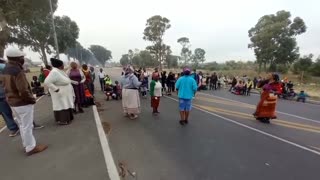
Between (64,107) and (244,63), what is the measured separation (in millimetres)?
67327

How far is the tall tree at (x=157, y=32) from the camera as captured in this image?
57.7 m

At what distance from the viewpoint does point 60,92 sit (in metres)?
7.88

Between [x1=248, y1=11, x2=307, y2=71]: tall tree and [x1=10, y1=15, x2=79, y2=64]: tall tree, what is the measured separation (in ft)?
99.3

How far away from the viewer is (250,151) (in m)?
6.05

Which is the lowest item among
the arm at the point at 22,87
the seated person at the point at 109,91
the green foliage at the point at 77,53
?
the seated person at the point at 109,91

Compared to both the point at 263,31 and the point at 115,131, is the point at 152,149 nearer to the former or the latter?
the point at 115,131

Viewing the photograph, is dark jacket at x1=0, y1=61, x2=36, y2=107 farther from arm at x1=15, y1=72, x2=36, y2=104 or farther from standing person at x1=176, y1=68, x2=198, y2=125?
standing person at x1=176, y1=68, x2=198, y2=125

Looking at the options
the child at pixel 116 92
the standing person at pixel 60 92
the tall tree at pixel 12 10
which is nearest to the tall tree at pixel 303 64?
the child at pixel 116 92

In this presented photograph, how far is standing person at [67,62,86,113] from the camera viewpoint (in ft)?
32.0

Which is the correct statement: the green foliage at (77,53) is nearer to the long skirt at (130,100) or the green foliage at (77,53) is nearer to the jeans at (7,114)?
the long skirt at (130,100)

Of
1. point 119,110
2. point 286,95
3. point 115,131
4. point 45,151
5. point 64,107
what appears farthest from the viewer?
point 286,95

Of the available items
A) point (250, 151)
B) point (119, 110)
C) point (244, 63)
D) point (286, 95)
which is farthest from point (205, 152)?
point (244, 63)

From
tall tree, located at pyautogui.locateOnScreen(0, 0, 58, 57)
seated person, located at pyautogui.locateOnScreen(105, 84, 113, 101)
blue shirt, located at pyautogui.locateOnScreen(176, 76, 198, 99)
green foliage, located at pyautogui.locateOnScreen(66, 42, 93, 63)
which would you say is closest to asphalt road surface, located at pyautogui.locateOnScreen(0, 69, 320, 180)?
blue shirt, located at pyautogui.locateOnScreen(176, 76, 198, 99)

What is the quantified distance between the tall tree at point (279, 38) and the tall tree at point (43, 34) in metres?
30.3
